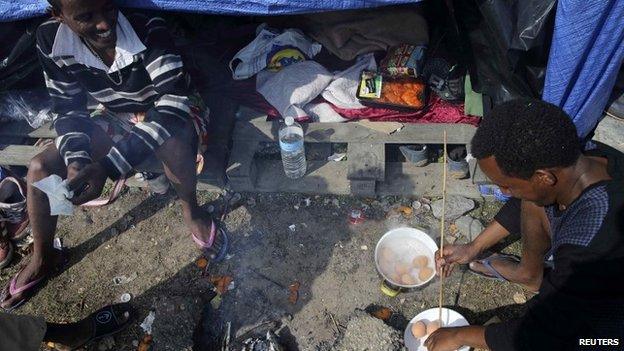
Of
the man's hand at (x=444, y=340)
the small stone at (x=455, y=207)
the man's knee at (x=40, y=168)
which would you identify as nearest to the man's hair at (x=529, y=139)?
the man's hand at (x=444, y=340)

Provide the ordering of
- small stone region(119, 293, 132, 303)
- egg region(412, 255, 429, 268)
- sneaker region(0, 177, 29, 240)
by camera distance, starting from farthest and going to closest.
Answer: sneaker region(0, 177, 29, 240) → small stone region(119, 293, 132, 303) → egg region(412, 255, 429, 268)

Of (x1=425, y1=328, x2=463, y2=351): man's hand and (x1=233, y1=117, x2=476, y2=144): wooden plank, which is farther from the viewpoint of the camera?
(x1=233, y1=117, x2=476, y2=144): wooden plank

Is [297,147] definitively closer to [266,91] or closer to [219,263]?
[266,91]

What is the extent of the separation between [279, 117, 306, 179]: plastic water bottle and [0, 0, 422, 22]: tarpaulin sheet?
83cm

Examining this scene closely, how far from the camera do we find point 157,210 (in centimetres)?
342

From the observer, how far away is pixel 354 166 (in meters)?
3.15

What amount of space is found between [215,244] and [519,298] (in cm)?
200

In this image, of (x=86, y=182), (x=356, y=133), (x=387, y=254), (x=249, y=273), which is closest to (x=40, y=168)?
(x=86, y=182)

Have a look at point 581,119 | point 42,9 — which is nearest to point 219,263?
point 42,9

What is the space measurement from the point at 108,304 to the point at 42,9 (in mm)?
1944

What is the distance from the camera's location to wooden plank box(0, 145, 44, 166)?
11.6 ft

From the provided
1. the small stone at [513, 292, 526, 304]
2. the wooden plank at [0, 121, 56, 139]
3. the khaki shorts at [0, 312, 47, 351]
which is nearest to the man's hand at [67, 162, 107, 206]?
the khaki shorts at [0, 312, 47, 351]

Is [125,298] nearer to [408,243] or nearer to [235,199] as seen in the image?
[235,199]

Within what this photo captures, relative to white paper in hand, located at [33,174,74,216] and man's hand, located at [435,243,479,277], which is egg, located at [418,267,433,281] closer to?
man's hand, located at [435,243,479,277]
